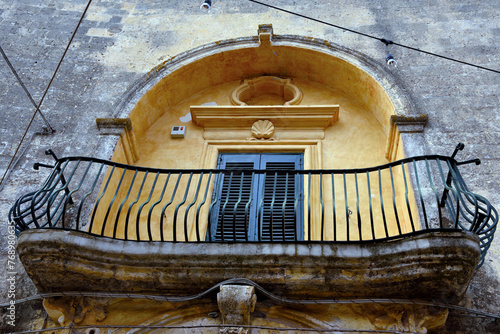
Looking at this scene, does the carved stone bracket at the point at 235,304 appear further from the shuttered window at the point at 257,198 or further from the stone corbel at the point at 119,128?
the stone corbel at the point at 119,128

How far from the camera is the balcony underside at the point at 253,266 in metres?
5.46

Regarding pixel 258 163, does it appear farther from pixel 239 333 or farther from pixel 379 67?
pixel 239 333

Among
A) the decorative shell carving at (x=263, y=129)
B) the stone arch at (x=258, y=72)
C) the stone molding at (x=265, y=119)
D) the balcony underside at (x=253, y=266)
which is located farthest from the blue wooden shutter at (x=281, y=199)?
the stone arch at (x=258, y=72)

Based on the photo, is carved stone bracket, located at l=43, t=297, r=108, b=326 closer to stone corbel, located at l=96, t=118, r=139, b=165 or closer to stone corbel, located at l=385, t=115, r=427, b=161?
stone corbel, located at l=96, t=118, r=139, b=165

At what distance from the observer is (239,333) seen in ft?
17.9

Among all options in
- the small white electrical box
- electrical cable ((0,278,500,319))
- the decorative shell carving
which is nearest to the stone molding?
the decorative shell carving

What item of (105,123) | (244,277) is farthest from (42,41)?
(244,277)

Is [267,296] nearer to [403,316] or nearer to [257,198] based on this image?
[403,316]

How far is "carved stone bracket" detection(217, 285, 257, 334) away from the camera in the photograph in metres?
5.43

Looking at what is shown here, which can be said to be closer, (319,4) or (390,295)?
(390,295)

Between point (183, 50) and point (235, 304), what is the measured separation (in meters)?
5.05

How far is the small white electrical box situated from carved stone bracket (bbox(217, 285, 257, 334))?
11.2 ft

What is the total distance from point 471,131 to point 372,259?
295 centimetres

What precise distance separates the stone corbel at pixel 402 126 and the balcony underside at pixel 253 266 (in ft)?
7.92
